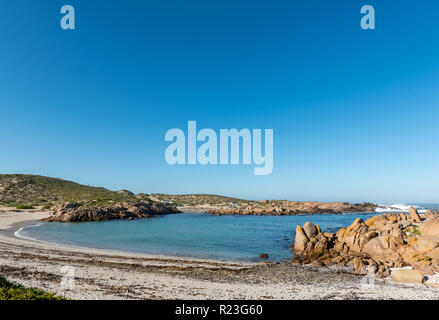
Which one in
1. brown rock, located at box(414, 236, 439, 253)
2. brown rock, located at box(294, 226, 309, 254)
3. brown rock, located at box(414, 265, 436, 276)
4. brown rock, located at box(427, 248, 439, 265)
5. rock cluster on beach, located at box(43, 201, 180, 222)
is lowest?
rock cluster on beach, located at box(43, 201, 180, 222)

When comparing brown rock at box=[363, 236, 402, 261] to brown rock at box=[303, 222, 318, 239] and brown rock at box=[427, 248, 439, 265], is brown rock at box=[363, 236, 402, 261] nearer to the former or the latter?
brown rock at box=[427, 248, 439, 265]

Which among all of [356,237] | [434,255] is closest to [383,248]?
[356,237]

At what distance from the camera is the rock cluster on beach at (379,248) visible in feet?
62.0

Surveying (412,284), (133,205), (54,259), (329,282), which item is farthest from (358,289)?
(133,205)

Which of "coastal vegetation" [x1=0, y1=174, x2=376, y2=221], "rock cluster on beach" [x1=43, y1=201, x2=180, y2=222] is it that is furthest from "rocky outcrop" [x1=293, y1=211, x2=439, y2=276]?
"coastal vegetation" [x1=0, y1=174, x2=376, y2=221]

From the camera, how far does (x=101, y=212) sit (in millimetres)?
68688

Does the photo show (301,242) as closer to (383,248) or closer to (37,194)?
(383,248)

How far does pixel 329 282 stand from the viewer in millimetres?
16391

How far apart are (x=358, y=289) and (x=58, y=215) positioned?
6720 centimetres

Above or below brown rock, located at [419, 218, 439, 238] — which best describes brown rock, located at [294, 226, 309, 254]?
below

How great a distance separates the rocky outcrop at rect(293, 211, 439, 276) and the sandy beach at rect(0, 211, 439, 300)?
2.23 m

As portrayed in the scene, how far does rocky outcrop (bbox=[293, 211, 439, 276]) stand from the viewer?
19453mm

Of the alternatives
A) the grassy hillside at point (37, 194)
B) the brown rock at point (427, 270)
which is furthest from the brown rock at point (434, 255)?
the grassy hillside at point (37, 194)

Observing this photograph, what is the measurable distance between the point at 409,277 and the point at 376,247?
8581 millimetres
